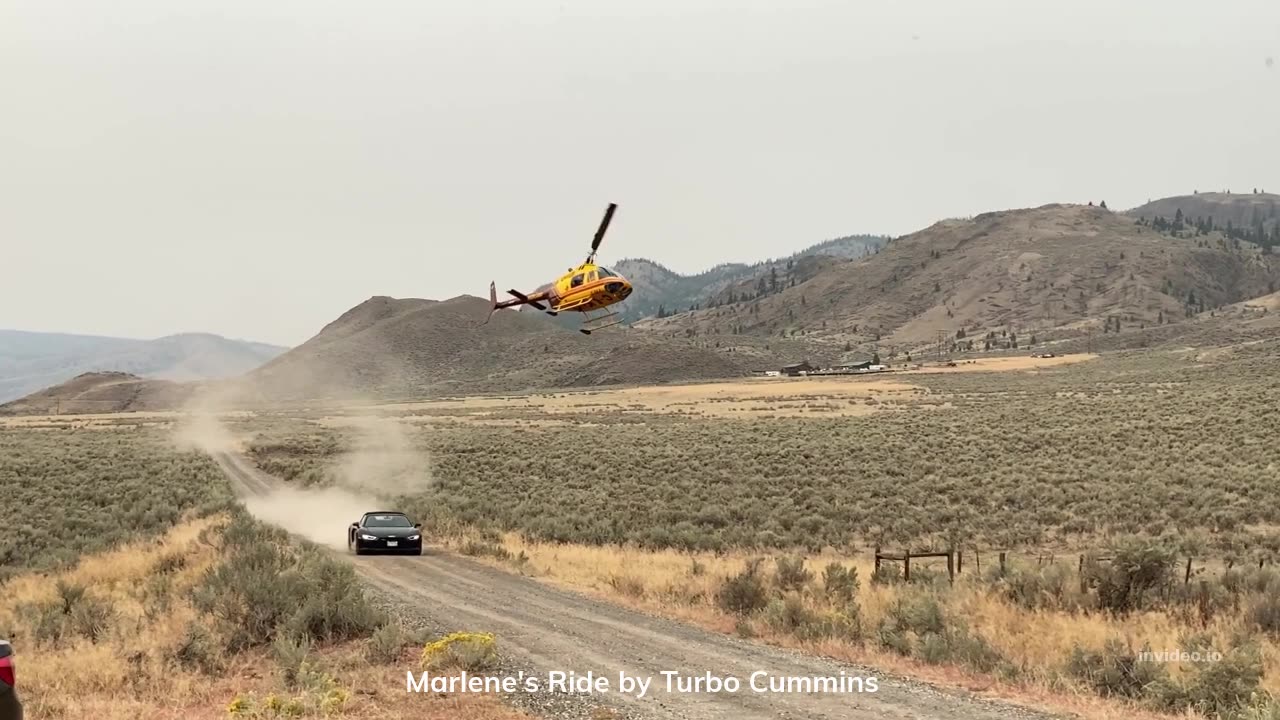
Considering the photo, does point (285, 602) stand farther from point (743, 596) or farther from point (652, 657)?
point (743, 596)

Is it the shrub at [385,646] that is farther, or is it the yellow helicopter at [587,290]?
the yellow helicopter at [587,290]

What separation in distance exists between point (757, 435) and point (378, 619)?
4279 cm

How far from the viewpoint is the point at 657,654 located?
12.0 m

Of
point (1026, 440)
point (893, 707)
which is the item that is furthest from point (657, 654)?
point (1026, 440)

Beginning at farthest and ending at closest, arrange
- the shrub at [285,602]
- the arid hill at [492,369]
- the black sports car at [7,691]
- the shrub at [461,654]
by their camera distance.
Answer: the arid hill at [492,369]
the shrub at [285,602]
the shrub at [461,654]
the black sports car at [7,691]

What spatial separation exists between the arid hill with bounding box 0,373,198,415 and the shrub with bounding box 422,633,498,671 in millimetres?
132526

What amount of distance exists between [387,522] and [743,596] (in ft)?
42.1

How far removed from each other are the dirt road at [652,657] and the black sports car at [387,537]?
4673 mm

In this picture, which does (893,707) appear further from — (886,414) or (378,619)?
(886,414)

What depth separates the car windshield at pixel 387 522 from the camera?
24516 millimetres

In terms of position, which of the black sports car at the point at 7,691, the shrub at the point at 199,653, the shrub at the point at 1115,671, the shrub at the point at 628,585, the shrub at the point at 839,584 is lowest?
the shrub at the point at 628,585

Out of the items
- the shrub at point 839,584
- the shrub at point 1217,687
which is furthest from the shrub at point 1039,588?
the shrub at point 1217,687

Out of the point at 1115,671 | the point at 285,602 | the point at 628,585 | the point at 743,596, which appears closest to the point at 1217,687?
the point at 1115,671

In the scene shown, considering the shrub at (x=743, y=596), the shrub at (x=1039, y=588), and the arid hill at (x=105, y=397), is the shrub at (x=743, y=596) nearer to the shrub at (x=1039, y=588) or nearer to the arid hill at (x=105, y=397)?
the shrub at (x=1039, y=588)
